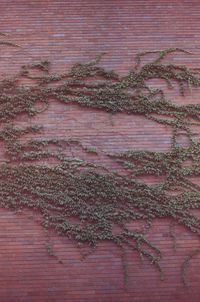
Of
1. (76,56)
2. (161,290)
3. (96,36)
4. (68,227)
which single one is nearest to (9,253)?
(68,227)

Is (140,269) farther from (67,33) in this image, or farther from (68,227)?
(67,33)

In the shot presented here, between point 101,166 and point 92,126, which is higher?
point 92,126

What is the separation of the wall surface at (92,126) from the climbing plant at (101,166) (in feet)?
0.44

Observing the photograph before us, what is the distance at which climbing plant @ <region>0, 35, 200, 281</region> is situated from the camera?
5734 mm

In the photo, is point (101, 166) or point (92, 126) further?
point (92, 126)

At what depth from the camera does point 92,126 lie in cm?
619

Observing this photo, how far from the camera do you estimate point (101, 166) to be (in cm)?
598

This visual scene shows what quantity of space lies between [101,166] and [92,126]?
0.61 m

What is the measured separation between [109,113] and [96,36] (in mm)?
1312

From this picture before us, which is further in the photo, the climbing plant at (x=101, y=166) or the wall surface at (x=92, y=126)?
the climbing plant at (x=101, y=166)

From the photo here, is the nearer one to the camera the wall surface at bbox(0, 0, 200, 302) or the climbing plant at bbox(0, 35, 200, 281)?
the wall surface at bbox(0, 0, 200, 302)

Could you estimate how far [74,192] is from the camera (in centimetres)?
583

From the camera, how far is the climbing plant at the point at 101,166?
5734 millimetres

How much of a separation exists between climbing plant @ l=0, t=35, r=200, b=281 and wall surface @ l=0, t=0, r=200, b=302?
0.44 feet
